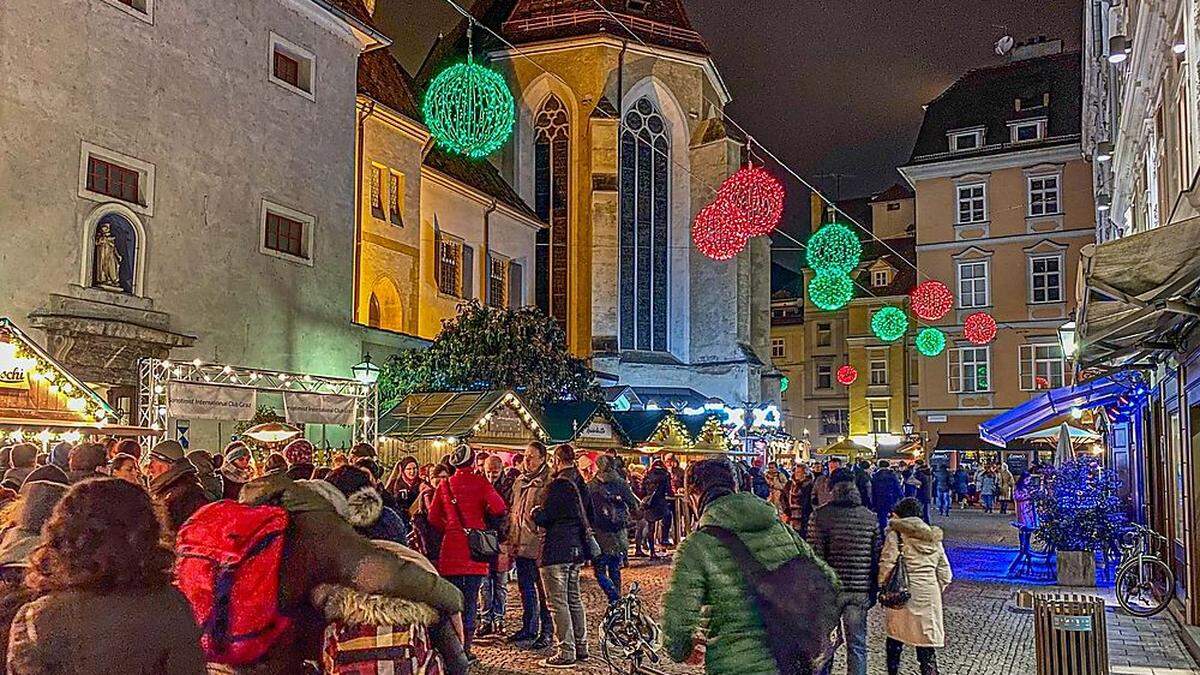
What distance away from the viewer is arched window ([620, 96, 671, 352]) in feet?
145

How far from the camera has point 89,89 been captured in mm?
19922

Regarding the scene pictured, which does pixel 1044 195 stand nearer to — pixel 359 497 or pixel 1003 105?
pixel 1003 105

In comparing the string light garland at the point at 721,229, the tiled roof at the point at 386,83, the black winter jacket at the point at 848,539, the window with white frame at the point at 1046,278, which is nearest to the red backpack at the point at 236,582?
the black winter jacket at the point at 848,539

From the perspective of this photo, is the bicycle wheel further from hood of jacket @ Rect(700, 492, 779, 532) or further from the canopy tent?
hood of jacket @ Rect(700, 492, 779, 532)

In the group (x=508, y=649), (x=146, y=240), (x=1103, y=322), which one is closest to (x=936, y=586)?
(x=1103, y=322)

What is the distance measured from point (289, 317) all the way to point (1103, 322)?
706 inches

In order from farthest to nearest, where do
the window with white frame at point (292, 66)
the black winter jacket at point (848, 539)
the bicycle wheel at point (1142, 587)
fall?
the window with white frame at point (292, 66), the bicycle wheel at point (1142, 587), the black winter jacket at point (848, 539)

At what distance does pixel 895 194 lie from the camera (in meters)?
66.4

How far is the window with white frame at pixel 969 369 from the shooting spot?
48.1m

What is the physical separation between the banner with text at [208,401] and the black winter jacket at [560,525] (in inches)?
314

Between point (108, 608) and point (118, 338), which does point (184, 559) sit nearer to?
point (108, 608)

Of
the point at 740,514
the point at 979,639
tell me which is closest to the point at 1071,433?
the point at 979,639

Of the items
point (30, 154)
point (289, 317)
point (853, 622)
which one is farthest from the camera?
point (289, 317)

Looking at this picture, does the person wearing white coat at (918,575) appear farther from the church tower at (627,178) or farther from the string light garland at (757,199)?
the church tower at (627,178)
